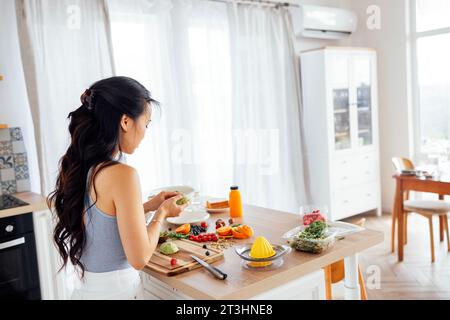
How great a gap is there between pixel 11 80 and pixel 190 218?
5.91 ft

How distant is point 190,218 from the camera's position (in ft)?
6.68

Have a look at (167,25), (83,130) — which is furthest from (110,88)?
(167,25)

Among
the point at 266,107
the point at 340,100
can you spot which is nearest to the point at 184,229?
the point at 266,107

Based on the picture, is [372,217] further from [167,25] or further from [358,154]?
[167,25]

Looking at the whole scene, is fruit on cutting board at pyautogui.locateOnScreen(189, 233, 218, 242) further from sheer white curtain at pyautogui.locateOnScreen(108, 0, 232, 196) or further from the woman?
sheer white curtain at pyautogui.locateOnScreen(108, 0, 232, 196)

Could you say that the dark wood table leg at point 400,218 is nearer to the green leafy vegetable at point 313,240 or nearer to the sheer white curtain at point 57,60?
the green leafy vegetable at point 313,240

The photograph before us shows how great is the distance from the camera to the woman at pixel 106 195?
1.37m

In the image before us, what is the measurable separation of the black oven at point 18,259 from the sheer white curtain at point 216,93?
1.14 meters

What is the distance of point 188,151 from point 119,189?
241 cm

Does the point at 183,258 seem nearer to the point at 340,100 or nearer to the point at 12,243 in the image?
the point at 12,243

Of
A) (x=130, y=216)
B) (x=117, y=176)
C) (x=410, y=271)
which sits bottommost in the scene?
(x=410, y=271)

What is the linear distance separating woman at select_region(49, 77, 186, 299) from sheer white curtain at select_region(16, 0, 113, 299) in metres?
1.54

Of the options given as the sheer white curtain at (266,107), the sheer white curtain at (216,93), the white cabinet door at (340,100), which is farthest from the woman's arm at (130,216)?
the white cabinet door at (340,100)

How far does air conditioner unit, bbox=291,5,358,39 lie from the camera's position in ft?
14.9
